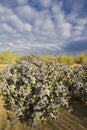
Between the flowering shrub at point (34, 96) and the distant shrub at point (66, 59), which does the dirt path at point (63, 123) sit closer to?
the flowering shrub at point (34, 96)

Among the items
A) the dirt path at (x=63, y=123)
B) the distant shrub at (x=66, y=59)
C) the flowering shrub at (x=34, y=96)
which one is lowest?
the dirt path at (x=63, y=123)

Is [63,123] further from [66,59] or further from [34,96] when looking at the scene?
[66,59]

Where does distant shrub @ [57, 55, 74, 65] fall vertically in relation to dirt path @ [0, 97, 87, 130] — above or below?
above

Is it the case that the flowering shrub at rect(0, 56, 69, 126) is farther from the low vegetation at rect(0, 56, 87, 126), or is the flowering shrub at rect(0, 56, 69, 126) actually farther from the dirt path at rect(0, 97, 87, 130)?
the dirt path at rect(0, 97, 87, 130)

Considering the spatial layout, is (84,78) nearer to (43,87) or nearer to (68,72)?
(68,72)

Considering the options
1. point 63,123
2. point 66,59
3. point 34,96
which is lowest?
point 63,123

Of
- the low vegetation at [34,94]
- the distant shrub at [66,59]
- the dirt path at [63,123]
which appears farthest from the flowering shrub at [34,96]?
the distant shrub at [66,59]

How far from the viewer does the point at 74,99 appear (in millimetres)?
7246

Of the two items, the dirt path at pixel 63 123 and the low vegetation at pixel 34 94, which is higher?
the low vegetation at pixel 34 94

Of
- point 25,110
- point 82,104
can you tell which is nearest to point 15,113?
point 25,110

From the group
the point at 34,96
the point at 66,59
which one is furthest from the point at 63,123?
the point at 66,59

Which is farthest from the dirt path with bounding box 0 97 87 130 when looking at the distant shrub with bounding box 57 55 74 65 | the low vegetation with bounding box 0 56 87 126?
the distant shrub with bounding box 57 55 74 65

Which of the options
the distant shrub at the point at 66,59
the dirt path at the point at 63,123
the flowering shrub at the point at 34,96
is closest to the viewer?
the dirt path at the point at 63,123

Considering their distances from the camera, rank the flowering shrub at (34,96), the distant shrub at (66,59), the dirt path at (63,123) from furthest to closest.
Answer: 1. the distant shrub at (66,59)
2. the flowering shrub at (34,96)
3. the dirt path at (63,123)
